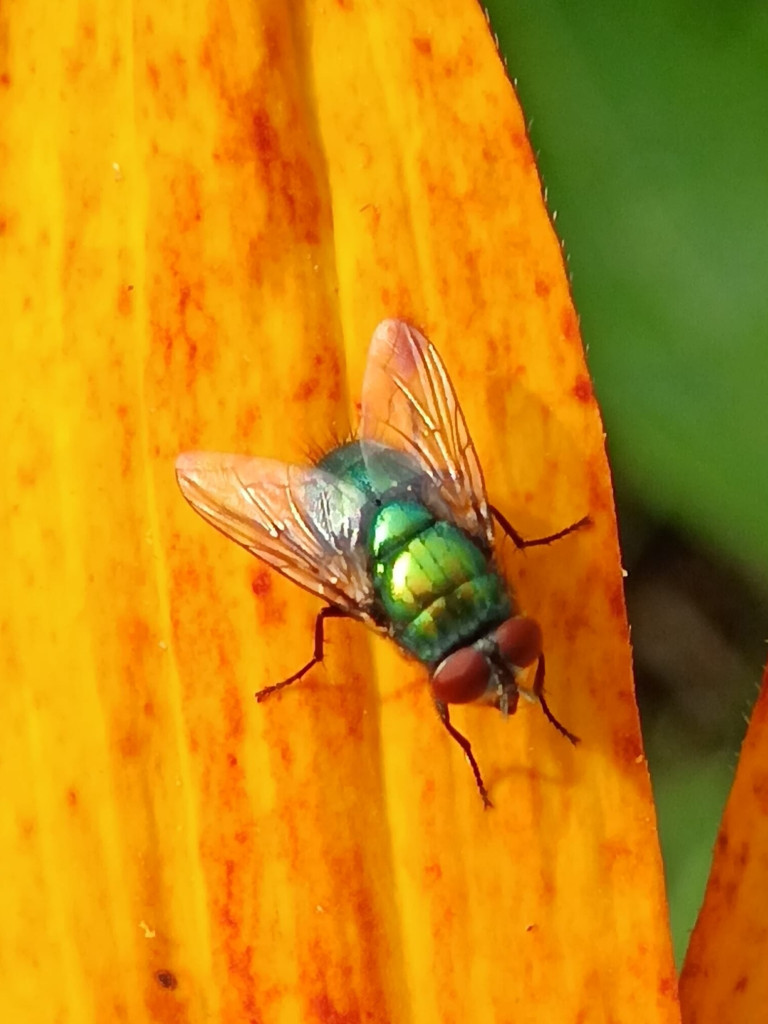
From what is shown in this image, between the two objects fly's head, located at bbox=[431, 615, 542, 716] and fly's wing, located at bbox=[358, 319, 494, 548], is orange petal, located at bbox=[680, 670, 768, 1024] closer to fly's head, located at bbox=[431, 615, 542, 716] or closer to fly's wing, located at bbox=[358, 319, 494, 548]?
fly's head, located at bbox=[431, 615, 542, 716]

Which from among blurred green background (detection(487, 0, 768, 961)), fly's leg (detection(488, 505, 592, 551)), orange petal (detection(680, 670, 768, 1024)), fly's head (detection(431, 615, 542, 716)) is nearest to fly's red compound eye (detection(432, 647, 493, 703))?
fly's head (detection(431, 615, 542, 716))

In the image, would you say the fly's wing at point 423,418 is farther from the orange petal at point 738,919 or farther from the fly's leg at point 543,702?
the orange petal at point 738,919

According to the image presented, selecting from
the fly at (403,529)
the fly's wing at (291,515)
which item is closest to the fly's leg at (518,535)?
the fly at (403,529)

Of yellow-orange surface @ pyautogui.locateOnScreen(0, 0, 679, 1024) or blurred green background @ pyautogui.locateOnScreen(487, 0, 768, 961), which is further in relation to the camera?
blurred green background @ pyautogui.locateOnScreen(487, 0, 768, 961)

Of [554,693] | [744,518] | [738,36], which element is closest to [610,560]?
[554,693]

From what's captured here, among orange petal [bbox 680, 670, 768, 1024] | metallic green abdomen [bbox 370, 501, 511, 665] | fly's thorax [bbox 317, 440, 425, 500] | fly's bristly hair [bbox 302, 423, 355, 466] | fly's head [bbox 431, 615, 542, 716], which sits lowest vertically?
orange petal [bbox 680, 670, 768, 1024]

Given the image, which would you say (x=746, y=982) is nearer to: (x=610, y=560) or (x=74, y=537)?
(x=610, y=560)

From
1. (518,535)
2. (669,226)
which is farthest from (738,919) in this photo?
(669,226)
